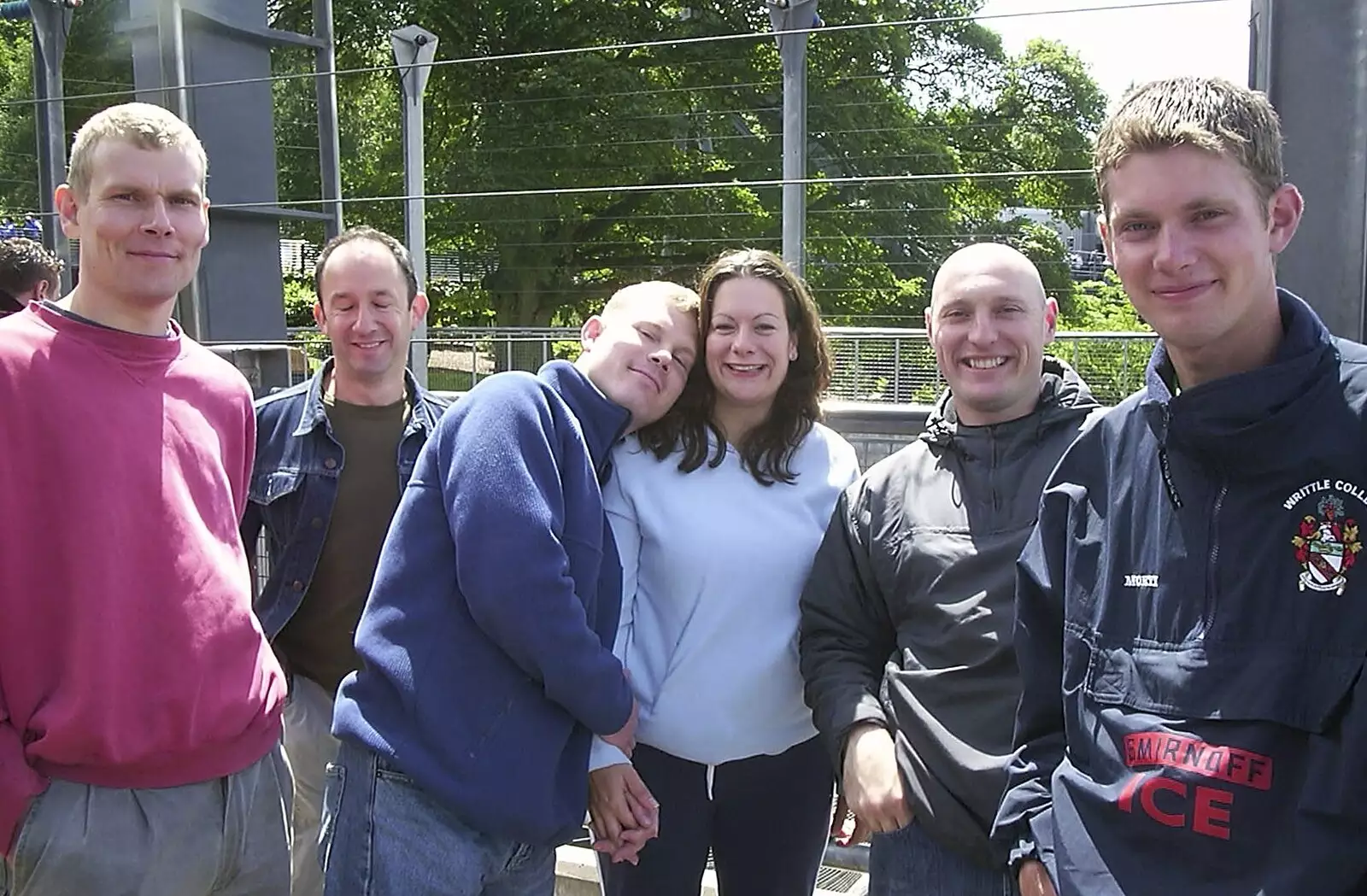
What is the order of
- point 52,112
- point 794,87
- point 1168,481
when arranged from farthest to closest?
1. point 52,112
2. point 794,87
3. point 1168,481

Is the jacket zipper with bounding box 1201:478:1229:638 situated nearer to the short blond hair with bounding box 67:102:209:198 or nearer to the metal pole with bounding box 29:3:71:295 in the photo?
the short blond hair with bounding box 67:102:209:198

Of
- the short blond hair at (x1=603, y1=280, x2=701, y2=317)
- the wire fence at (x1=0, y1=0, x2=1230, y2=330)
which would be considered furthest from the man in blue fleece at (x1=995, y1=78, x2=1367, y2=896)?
the wire fence at (x1=0, y1=0, x2=1230, y2=330)

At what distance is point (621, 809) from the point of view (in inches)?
75.4

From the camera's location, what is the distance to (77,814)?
5.74 ft

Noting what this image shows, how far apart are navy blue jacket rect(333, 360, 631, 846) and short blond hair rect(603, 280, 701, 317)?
0.36 meters

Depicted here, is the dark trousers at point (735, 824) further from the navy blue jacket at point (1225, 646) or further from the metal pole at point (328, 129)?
the metal pole at point (328, 129)

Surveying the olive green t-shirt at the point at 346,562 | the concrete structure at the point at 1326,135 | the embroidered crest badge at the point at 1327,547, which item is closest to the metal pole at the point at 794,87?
the olive green t-shirt at the point at 346,562

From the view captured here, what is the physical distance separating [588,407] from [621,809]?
26.6 inches

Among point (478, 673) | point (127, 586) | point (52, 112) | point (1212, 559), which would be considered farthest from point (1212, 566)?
point (52, 112)

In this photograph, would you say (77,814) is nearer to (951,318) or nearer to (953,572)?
(953,572)

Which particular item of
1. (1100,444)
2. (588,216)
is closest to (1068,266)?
(588,216)

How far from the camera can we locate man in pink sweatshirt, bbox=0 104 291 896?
172 centimetres

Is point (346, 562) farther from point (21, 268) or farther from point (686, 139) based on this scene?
point (686, 139)

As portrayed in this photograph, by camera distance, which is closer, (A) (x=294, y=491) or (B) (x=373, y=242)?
(A) (x=294, y=491)
